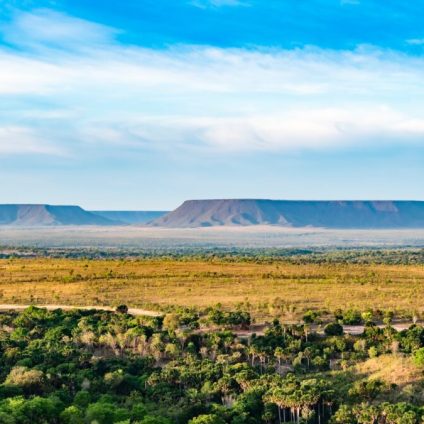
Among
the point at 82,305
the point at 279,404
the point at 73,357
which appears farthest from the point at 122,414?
the point at 82,305

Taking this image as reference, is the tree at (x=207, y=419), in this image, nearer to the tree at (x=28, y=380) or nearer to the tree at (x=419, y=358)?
the tree at (x=28, y=380)

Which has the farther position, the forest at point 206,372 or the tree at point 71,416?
the forest at point 206,372

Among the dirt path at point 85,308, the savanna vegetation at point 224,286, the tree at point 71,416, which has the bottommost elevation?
the dirt path at point 85,308

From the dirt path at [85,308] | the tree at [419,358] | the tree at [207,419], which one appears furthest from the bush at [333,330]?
the tree at [207,419]

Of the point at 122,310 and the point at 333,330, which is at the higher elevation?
the point at 333,330

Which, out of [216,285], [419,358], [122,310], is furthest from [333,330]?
[216,285]

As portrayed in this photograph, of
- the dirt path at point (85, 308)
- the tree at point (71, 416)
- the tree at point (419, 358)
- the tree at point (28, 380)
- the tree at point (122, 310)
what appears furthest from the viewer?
the dirt path at point (85, 308)

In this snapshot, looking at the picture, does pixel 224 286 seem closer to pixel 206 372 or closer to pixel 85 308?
pixel 85 308

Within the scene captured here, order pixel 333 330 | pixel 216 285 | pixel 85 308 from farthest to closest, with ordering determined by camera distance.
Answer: pixel 216 285 → pixel 85 308 → pixel 333 330
